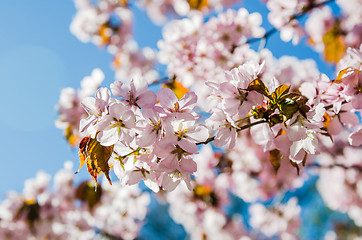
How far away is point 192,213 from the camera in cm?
323

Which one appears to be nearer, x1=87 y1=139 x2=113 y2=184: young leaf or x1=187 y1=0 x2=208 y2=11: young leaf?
x1=87 y1=139 x2=113 y2=184: young leaf

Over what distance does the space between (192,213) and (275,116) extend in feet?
8.65

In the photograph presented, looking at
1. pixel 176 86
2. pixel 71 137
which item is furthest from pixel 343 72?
pixel 71 137

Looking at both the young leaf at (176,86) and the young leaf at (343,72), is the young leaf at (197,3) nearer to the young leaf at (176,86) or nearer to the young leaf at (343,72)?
the young leaf at (176,86)

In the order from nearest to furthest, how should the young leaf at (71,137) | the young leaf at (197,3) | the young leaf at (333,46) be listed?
the young leaf at (71,137) → the young leaf at (333,46) → the young leaf at (197,3)

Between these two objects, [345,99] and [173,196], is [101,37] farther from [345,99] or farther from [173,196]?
[345,99]

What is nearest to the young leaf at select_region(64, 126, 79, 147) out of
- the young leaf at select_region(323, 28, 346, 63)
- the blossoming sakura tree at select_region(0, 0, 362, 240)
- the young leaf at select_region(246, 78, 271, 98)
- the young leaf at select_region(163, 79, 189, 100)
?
the blossoming sakura tree at select_region(0, 0, 362, 240)

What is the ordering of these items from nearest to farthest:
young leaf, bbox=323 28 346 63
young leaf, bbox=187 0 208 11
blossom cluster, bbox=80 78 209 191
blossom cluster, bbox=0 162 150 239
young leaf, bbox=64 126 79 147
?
blossom cluster, bbox=80 78 209 191, young leaf, bbox=64 126 79 147, young leaf, bbox=323 28 346 63, young leaf, bbox=187 0 208 11, blossom cluster, bbox=0 162 150 239

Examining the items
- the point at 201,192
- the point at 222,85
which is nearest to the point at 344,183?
the point at 201,192

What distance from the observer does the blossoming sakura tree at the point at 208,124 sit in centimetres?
79

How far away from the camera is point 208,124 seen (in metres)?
0.87

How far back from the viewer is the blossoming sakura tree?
2.58ft

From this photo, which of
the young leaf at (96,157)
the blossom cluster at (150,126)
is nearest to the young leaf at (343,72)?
the blossom cluster at (150,126)

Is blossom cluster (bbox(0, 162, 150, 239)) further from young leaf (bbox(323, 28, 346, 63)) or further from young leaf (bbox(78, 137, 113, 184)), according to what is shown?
young leaf (bbox(323, 28, 346, 63))
